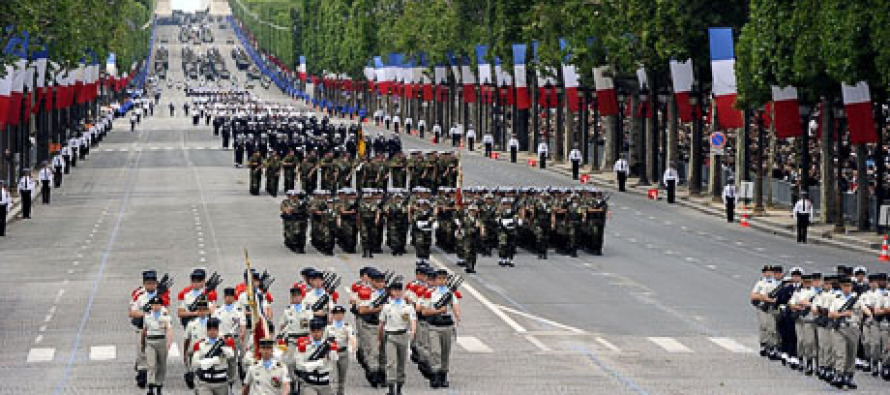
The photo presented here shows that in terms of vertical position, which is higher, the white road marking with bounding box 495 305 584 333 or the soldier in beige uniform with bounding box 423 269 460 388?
the soldier in beige uniform with bounding box 423 269 460 388

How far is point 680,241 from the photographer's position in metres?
57.6

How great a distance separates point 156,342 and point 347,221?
21.9 m

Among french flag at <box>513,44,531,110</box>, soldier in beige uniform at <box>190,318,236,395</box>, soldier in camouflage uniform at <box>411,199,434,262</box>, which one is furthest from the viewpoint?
french flag at <box>513,44,531,110</box>

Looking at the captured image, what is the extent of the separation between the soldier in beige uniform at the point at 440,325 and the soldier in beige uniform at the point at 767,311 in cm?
559

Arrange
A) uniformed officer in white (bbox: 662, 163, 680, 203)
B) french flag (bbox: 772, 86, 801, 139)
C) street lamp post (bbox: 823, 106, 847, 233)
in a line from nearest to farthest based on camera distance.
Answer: street lamp post (bbox: 823, 106, 847, 233), french flag (bbox: 772, 86, 801, 139), uniformed officer in white (bbox: 662, 163, 680, 203)

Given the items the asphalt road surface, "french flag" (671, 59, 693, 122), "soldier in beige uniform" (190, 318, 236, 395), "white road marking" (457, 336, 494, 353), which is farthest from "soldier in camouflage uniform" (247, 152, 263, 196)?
"soldier in beige uniform" (190, 318, 236, 395)

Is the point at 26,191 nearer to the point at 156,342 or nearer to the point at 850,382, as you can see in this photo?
the point at 156,342

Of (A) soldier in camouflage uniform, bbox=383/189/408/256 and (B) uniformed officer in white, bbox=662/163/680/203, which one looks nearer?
(A) soldier in camouflage uniform, bbox=383/189/408/256

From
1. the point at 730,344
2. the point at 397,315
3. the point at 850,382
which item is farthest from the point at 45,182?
the point at 850,382

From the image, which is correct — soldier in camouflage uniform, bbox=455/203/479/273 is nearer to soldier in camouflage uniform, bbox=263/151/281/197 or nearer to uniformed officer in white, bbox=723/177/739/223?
uniformed officer in white, bbox=723/177/739/223

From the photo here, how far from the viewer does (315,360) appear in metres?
26.2

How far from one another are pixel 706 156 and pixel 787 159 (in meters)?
9.32

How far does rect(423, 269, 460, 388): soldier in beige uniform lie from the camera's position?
99.2 ft

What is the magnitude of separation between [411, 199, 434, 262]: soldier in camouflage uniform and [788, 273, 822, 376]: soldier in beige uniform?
1826 centimetres
